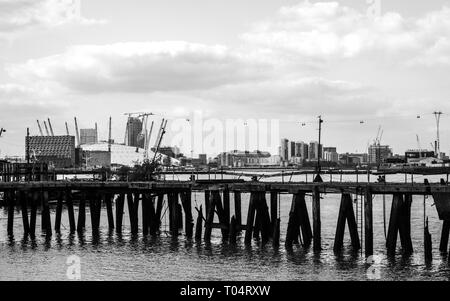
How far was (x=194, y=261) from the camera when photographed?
5041 cm

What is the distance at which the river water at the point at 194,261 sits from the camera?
4516 cm

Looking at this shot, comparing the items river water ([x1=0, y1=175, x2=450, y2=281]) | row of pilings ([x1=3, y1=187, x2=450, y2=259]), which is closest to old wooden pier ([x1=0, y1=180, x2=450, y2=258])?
row of pilings ([x1=3, y1=187, x2=450, y2=259])

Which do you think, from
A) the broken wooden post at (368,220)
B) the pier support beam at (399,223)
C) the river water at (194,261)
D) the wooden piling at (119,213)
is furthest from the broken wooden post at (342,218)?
the wooden piling at (119,213)

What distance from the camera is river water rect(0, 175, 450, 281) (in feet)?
148

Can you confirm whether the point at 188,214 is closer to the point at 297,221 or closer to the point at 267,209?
the point at 267,209

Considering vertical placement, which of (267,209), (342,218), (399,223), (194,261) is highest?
(267,209)

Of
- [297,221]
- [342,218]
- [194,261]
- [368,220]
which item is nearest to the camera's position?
[368,220]

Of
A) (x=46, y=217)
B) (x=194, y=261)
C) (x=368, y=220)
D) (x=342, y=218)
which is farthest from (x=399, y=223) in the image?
(x=46, y=217)

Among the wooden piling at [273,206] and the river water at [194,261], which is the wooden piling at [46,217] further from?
the wooden piling at [273,206]

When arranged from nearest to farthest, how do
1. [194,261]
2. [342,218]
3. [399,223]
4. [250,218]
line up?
[399,223], [194,261], [342,218], [250,218]

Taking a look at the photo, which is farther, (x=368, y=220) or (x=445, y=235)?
(x=445, y=235)

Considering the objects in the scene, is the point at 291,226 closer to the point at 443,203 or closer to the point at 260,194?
the point at 260,194

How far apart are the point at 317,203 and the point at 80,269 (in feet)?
54.5
